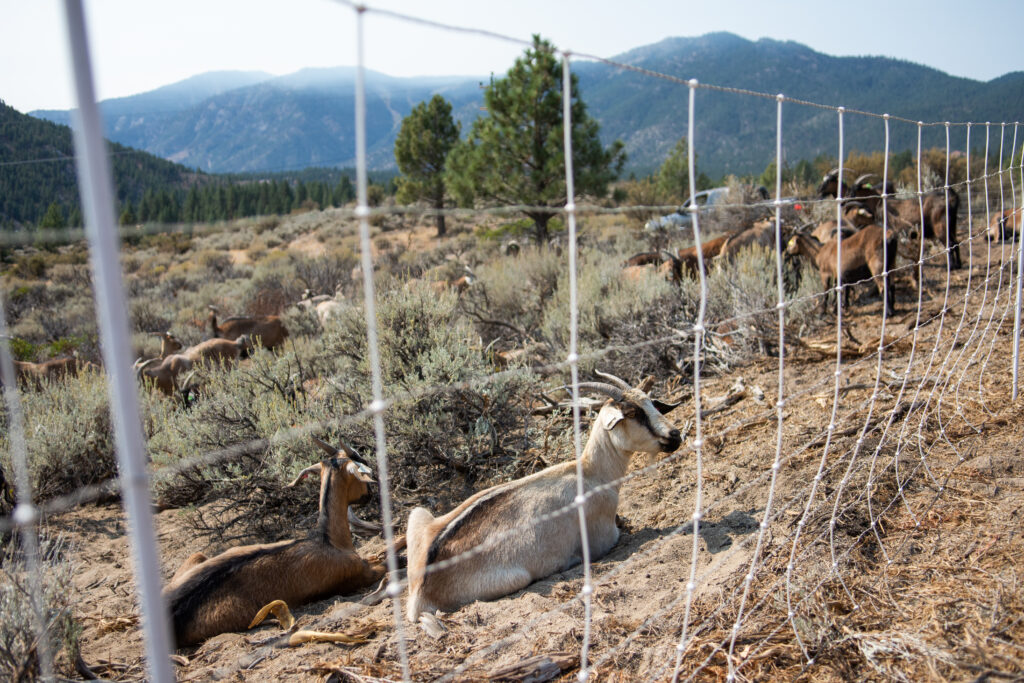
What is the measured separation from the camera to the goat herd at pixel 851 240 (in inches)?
349

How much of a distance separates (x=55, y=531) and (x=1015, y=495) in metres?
6.97

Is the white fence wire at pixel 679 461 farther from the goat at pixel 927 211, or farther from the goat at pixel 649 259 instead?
the goat at pixel 649 259

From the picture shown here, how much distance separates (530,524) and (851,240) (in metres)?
7.39

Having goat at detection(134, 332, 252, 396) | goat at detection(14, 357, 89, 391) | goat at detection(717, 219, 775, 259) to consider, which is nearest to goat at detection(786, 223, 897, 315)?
goat at detection(717, 219, 775, 259)

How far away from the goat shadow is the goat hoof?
1.89 ft

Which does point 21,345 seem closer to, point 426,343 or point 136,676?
point 426,343

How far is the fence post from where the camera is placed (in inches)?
44.4

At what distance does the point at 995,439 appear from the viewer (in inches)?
164

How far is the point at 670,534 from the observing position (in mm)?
4090

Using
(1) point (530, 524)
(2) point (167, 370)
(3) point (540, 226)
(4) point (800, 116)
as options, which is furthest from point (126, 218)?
(4) point (800, 116)

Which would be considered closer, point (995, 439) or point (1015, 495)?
point (1015, 495)

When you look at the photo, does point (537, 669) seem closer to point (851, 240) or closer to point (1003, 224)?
point (1003, 224)

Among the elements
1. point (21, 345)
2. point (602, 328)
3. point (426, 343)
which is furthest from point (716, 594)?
point (21, 345)

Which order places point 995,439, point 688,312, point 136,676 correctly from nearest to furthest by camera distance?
point 136,676 → point 995,439 → point 688,312
